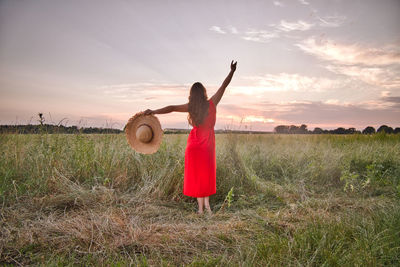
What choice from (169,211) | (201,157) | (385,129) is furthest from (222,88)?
(385,129)

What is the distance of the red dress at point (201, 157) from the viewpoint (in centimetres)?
402

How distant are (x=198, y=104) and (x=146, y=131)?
849 millimetres

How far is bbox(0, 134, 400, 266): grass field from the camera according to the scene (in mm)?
2484

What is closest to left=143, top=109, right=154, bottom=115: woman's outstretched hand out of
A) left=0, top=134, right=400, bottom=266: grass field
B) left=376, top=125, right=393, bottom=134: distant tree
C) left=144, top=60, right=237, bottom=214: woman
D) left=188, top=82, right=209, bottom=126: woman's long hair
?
left=144, top=60, right=237, bottom=214: woman

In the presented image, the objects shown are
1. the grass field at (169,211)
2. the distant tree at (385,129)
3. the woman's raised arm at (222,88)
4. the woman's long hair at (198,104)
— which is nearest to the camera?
the grass field at (169,211)

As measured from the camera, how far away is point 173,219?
368 centimetres

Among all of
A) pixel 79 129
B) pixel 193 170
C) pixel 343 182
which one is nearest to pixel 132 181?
pixel 193 170

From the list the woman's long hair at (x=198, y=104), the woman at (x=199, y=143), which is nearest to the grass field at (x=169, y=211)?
the woman at (x=199, y=143)

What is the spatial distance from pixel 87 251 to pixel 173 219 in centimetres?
128

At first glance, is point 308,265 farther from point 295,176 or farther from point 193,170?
point 295,176

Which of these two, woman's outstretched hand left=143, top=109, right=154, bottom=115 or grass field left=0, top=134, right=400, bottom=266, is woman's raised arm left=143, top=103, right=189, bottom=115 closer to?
woman's outstretched hand left=143, top=109, right=154, bottom=115

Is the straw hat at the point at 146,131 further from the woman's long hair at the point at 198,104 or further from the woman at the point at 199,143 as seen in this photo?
the woman's long hair at the point at 198,104

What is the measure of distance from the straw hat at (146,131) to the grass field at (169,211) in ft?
2.50

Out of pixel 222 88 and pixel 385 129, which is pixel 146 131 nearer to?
pixel 222 88
